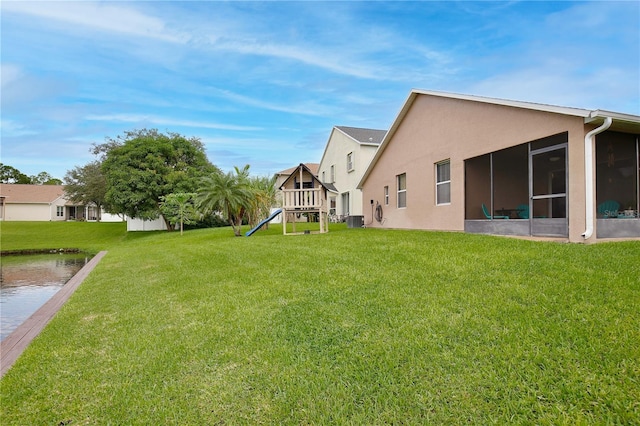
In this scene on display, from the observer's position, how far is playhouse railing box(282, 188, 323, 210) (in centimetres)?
1501

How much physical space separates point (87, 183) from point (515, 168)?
3724cm

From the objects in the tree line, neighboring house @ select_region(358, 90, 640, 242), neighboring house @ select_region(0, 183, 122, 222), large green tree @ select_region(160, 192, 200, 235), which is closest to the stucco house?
neighboring house @ select_region(0, 183, 122, 222)

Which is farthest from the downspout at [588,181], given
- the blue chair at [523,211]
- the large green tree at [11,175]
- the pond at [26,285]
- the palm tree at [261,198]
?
the large green tree at [11,175]

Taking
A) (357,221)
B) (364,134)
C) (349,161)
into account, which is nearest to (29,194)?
(349,161)

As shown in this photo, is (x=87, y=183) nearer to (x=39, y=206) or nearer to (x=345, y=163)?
(x=39, y=206)

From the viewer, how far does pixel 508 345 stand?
10.2 feet

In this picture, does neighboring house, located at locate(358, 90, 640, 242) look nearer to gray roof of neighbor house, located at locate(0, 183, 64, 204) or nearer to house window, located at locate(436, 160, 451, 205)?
house window, located at locate(436, 160, 451, 205)

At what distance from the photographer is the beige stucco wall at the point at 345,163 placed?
2316 cm

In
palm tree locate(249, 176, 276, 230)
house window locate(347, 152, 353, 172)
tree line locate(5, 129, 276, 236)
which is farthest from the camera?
house window locate(347, 152, 353, 172)

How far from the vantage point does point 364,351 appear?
10.8 ft

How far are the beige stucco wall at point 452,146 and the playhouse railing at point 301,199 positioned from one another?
339cm

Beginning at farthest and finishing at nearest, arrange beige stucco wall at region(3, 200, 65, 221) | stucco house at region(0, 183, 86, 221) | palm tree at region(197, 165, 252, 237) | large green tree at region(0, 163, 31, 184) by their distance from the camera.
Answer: large green tree at region(0, 163, 31, 184)
beige stucco wall at region(3, 200, 65, 221)
stucco house at region(0, 183, 86, 221)
palm tree at region(197, 165, 252, 237)

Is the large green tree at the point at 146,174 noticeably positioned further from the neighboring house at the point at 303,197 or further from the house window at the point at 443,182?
the house window at the point at 443,182

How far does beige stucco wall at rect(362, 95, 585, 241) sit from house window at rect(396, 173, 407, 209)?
9.5 inches
